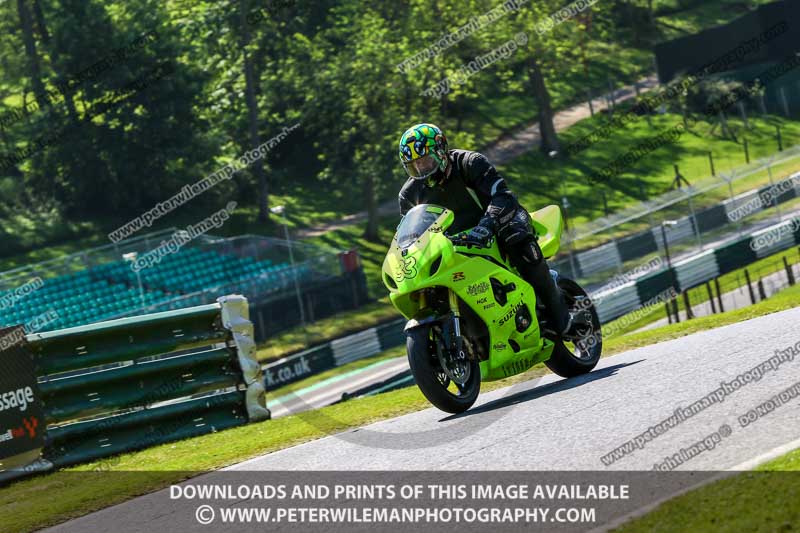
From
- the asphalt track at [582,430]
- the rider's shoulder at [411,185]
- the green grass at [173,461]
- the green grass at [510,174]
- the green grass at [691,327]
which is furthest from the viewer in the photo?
the green grass at [510,174]

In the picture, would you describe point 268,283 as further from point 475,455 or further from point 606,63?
point 606,63

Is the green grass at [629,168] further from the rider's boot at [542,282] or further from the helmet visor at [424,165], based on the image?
the helmet visor at [424,165]

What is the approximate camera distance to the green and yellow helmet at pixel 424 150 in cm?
929

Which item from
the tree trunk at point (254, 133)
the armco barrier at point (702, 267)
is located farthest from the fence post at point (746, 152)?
the tree trunk at point (254, 133)

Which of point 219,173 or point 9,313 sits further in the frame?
point 219,173

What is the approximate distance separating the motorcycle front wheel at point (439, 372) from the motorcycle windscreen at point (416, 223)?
2.46 feet

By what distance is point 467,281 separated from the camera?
913cm

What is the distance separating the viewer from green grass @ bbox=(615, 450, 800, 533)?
16.8 ft

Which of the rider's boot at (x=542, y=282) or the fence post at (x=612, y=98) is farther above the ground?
the rider's boot at (x=542, y=282)

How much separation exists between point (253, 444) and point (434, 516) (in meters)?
3.89

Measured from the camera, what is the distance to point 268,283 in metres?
38.3

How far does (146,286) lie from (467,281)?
30.9m

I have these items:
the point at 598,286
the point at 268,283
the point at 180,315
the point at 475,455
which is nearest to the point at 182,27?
the point at 268,283

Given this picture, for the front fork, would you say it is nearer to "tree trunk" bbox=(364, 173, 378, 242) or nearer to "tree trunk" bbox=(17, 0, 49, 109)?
"tree trunk" bbox=(364, 173, 378, 242)
